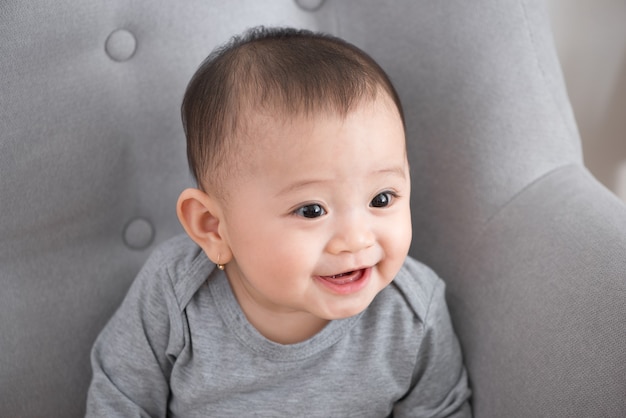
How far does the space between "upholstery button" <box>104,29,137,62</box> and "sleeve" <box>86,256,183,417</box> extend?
0.29m

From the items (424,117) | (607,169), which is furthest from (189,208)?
(607,169)

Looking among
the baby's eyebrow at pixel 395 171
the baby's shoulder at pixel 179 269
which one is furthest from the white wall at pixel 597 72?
the baby's shoulder at pixel 179 269

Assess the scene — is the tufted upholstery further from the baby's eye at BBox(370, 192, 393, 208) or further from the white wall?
the white wall

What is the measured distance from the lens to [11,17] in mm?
919

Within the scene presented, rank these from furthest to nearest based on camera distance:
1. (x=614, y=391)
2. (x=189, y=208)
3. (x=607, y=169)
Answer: (x=607, y=169) < (x=189, y=208) < (x=614, y=391)

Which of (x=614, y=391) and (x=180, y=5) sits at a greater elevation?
(x=180, y=5)

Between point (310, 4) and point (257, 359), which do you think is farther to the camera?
point (310, 4)

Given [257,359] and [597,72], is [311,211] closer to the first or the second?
[257,359]

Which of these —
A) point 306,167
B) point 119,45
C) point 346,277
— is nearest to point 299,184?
point 306,167

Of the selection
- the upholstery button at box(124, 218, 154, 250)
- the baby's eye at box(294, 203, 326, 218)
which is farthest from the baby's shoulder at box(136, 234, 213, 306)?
the baby's eye at box(294, 203, 326, 218)

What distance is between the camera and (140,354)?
95cm

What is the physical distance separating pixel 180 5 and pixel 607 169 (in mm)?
984

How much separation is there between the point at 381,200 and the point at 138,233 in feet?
1.43

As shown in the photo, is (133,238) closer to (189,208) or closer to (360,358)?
(189,208)
